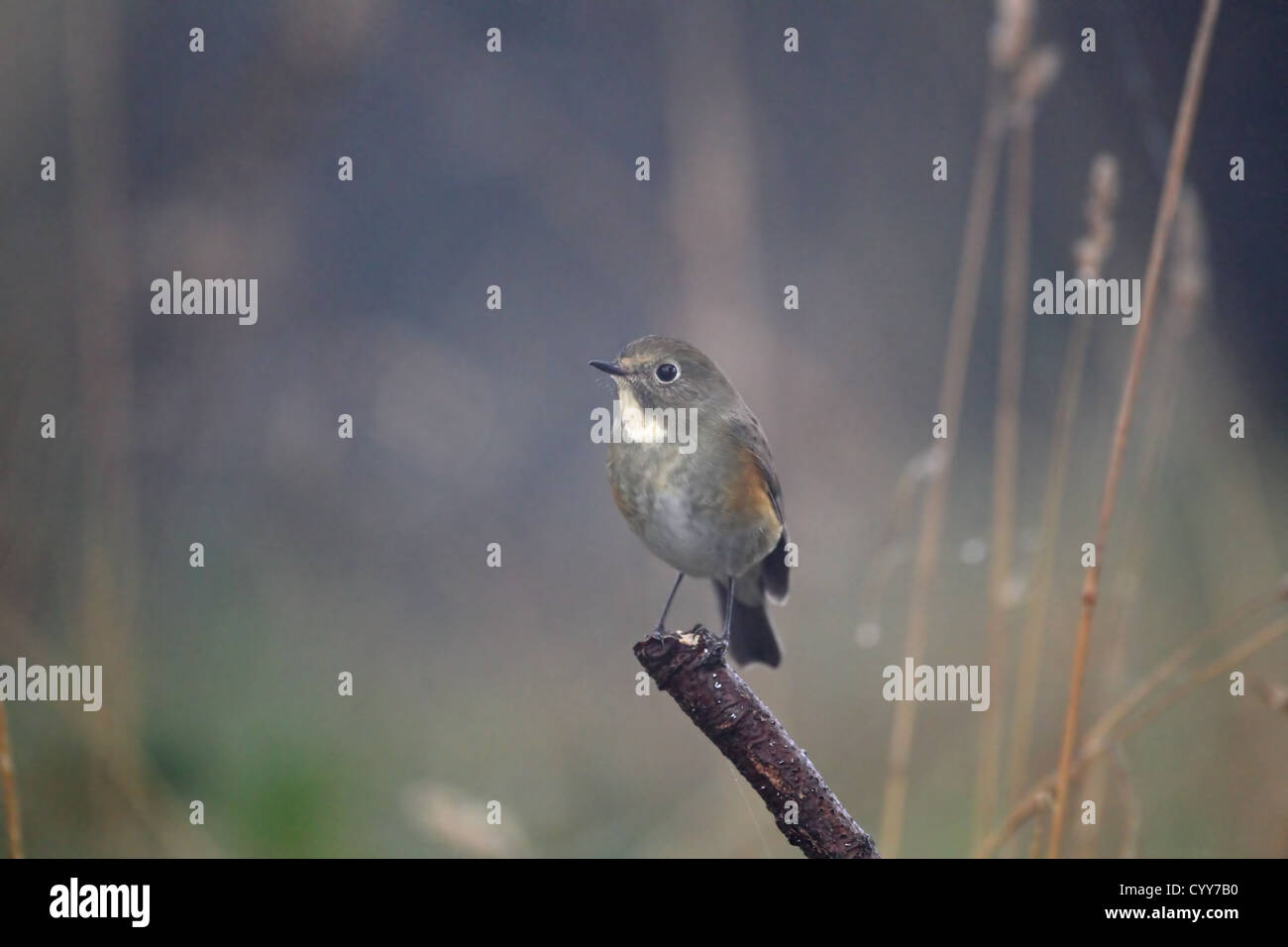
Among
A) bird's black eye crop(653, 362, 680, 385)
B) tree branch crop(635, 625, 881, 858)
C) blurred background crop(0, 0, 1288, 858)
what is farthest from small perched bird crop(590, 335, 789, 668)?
tree branch crop(635, 625, 881, 858)

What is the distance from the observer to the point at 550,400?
4.91m

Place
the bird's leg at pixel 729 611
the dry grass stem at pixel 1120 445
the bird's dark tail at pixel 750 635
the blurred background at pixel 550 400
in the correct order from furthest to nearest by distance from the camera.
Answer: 1. the blurred background at pixel 550 400
2. the bird's dark tail at pixel 750 635
3. the bird's leg at pixel 729 611
4. the dry grass stem at pixel 1120 445

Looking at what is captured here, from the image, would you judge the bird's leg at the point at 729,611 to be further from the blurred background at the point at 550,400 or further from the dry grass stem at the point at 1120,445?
the dry grass stem at the point at 1120,445

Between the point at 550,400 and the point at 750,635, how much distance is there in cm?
195

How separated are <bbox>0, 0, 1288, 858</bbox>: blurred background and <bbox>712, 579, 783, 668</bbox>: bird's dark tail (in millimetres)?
411

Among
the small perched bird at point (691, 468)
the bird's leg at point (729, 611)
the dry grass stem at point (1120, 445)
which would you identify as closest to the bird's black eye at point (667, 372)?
the small perched bird at point (691, 468)

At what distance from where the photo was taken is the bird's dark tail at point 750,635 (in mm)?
3201

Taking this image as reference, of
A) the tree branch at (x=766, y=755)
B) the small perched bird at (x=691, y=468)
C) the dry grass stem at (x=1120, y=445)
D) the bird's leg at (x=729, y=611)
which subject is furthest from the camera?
the bird's leg at (x=729, y=611)

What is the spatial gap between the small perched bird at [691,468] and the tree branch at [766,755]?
81cm

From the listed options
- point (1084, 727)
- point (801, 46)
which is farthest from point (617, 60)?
point (1084, 727)

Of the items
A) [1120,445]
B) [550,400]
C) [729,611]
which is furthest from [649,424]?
[550,400]

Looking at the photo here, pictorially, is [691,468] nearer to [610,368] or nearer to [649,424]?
[649,424]

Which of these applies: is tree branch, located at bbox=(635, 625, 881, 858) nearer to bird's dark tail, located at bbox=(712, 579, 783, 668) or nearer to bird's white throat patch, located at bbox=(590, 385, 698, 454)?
bird's white throat patch, located at bbox=(590, 385, 698, 454)
